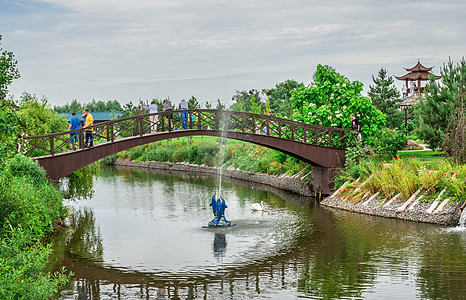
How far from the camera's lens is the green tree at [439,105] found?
31672 mm

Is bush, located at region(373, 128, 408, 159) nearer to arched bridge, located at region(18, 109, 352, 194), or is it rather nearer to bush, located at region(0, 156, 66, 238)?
arched bridge, located at region(18, 109, 352, 194)

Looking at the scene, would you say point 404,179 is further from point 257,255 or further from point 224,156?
point 224,156

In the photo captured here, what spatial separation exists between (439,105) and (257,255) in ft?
59.6

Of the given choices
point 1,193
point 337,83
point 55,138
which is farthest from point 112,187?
point 1,193

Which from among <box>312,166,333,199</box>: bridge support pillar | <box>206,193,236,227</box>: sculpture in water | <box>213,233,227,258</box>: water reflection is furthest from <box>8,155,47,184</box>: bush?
<box>312,166,333,199</box>: bridge support pillar

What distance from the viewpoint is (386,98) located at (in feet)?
166

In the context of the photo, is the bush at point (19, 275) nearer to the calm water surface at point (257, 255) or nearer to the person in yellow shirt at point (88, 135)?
the calm water surface at point (257, 255)

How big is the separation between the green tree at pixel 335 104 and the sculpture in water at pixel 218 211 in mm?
11037

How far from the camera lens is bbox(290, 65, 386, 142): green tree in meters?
31.7

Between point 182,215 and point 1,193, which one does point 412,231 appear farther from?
point 1,193

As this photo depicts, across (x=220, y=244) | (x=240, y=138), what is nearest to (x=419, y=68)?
(x=240, y=138)

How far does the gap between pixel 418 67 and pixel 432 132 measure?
104 feet

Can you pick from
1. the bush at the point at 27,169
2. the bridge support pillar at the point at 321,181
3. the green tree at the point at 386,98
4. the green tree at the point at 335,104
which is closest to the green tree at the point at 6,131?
the bush at the point at 27,169

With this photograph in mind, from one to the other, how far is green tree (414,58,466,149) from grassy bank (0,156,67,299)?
68.0 feet
